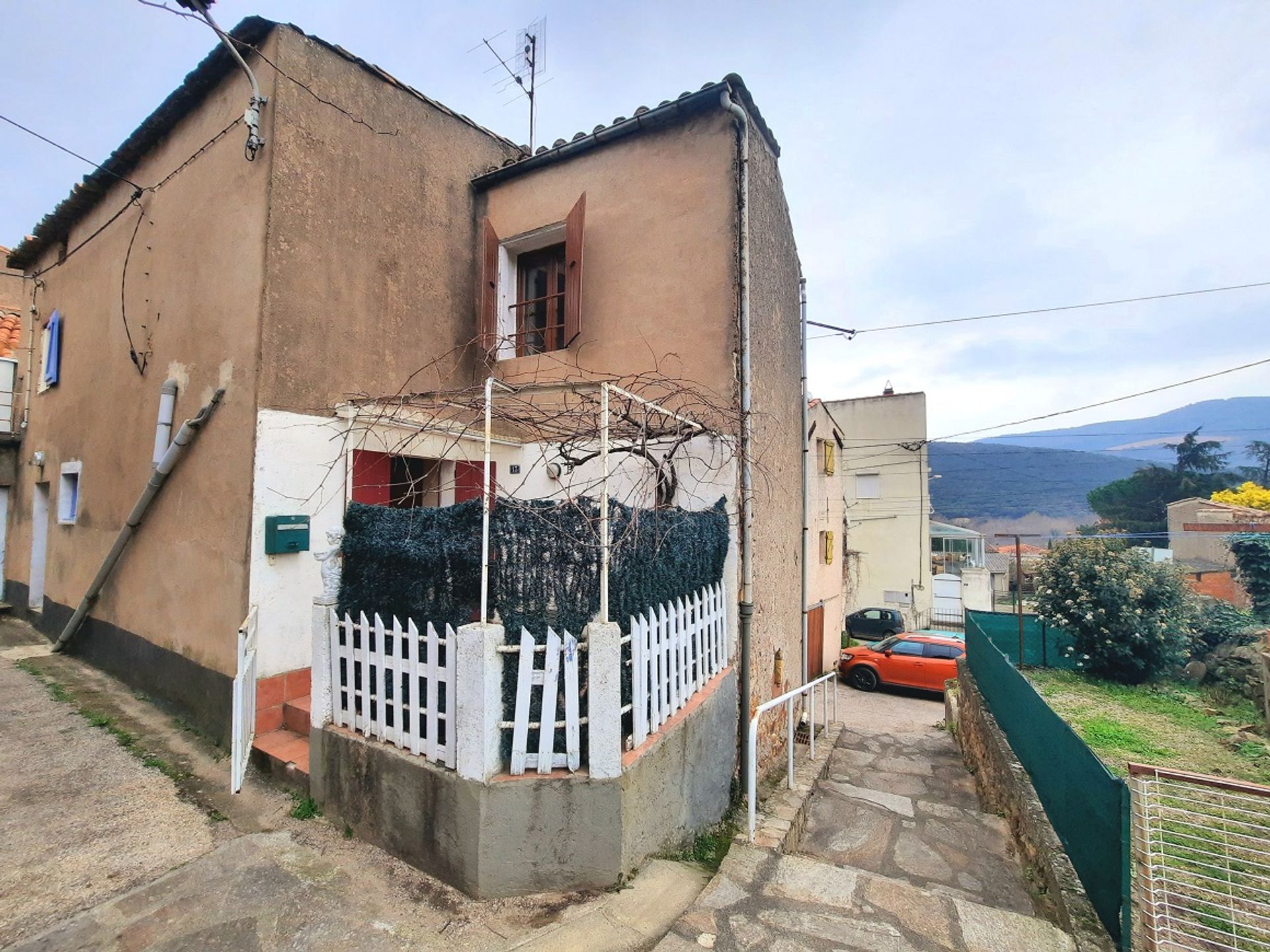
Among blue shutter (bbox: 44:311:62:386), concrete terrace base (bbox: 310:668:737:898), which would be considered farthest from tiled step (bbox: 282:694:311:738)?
blue shutter (bbox: 44:311:62:386)

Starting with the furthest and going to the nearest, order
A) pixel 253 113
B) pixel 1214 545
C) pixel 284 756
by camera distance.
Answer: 1. pixel 1214 545
2. pixel 253 113
3. pixel 284 756

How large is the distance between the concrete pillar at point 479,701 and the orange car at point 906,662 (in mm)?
13128

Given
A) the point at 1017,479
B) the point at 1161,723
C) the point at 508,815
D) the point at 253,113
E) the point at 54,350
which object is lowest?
the point at 1161,723

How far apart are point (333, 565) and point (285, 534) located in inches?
55.5

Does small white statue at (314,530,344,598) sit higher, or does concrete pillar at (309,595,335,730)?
small white statue at (314,530,344,598)

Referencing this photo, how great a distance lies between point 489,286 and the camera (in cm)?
724

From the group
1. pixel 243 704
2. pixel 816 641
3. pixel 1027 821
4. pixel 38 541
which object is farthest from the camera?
pixel 816 641

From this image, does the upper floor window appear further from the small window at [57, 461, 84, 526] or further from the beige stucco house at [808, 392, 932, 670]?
the beige stucco house at [808, 392, 932, 670]

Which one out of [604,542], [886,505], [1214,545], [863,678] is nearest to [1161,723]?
[863,678]

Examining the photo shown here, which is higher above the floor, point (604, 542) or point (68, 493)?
point (68, 493)

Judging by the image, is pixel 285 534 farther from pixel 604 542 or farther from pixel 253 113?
pixel 253 113

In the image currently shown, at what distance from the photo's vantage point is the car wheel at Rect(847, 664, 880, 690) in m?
14.1

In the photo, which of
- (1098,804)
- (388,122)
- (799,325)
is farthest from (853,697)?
(388,122)

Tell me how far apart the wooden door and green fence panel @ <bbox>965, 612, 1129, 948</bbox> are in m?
8.21
